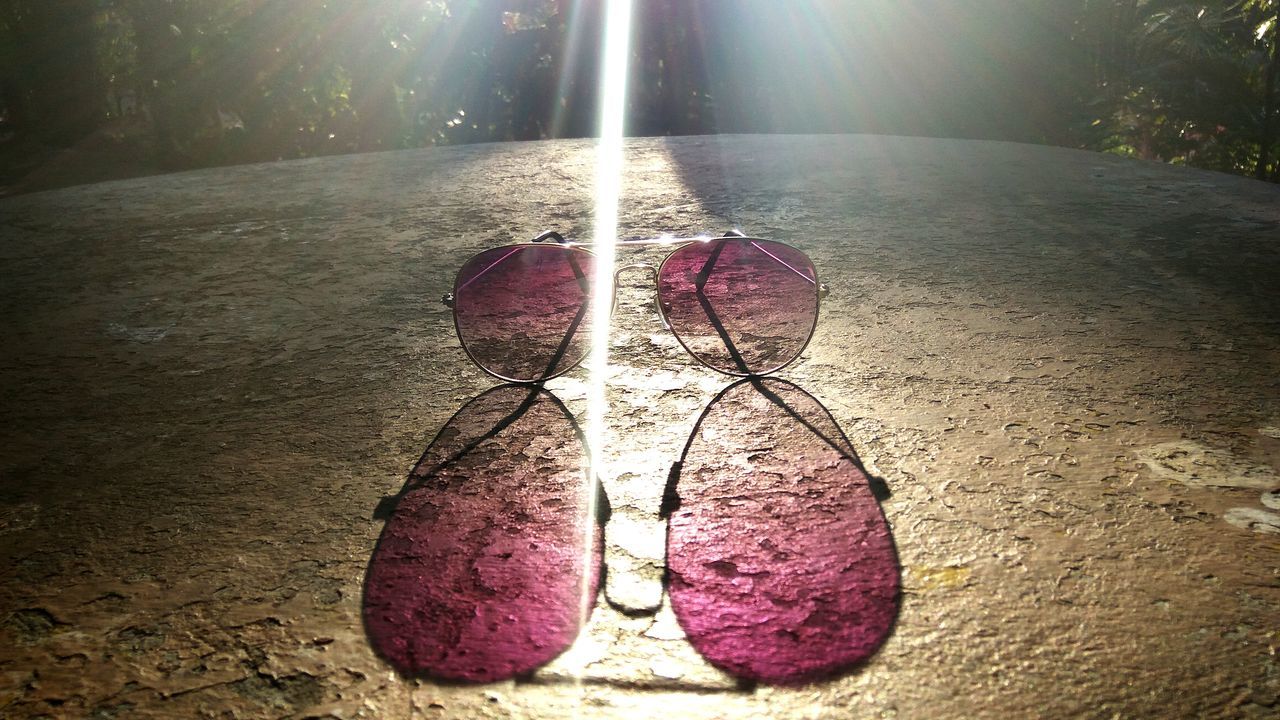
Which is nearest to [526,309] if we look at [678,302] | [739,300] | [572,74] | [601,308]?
[601,308]

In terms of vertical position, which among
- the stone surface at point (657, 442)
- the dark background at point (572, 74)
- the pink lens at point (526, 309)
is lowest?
the stone surface at point (657, 442)

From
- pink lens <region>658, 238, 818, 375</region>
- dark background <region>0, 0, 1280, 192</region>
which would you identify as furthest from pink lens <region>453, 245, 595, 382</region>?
dark background <region>0, 0, 1280, 192</region>

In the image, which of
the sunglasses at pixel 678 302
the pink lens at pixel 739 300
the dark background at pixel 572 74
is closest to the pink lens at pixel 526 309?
the sunglasses at pixel 678 302

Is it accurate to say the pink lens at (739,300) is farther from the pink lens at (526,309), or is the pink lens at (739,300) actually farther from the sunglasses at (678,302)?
the pink lens at (526,309)

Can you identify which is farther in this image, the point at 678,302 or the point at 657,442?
the point at 678,302

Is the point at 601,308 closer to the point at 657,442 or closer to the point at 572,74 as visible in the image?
the point at 657,442

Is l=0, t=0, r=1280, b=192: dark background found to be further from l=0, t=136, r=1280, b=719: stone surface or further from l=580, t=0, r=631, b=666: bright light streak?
l=0, t=136, r=1280, b=719: stone surface

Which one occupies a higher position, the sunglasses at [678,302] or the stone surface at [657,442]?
the sunglasses at [678,302]
